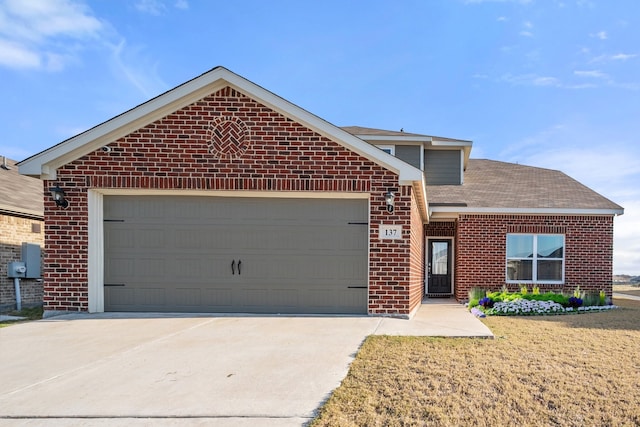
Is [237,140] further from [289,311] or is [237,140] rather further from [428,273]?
[428,273]

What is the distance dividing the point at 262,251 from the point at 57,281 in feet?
13.0

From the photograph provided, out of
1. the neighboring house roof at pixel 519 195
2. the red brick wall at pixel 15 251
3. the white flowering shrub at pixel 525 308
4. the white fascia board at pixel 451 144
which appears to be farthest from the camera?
the white fascia board at pixel 451 144

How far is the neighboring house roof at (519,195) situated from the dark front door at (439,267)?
2087 mm

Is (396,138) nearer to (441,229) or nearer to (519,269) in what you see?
(441,229)

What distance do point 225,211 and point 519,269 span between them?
9.29 metres

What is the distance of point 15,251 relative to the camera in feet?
36.4

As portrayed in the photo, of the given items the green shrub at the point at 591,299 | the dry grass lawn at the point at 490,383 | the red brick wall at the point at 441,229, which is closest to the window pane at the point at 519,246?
the green shrub at the point at 591,299

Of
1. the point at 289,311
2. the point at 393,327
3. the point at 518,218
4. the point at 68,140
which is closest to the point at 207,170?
the point at 68,140

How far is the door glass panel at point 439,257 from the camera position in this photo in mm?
14492

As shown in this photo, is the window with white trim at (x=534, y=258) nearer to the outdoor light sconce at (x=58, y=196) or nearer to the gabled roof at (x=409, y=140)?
the gabled roof at (x=409, y=140)

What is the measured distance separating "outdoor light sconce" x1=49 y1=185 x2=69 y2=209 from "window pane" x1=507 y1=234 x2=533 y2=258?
1170 centimetres

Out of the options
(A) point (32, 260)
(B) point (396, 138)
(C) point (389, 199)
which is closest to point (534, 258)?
(B) point (396, 138)

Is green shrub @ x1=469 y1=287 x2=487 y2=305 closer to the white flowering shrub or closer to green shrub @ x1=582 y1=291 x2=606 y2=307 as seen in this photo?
the white flowering shrub

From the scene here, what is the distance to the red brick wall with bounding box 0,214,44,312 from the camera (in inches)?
422
